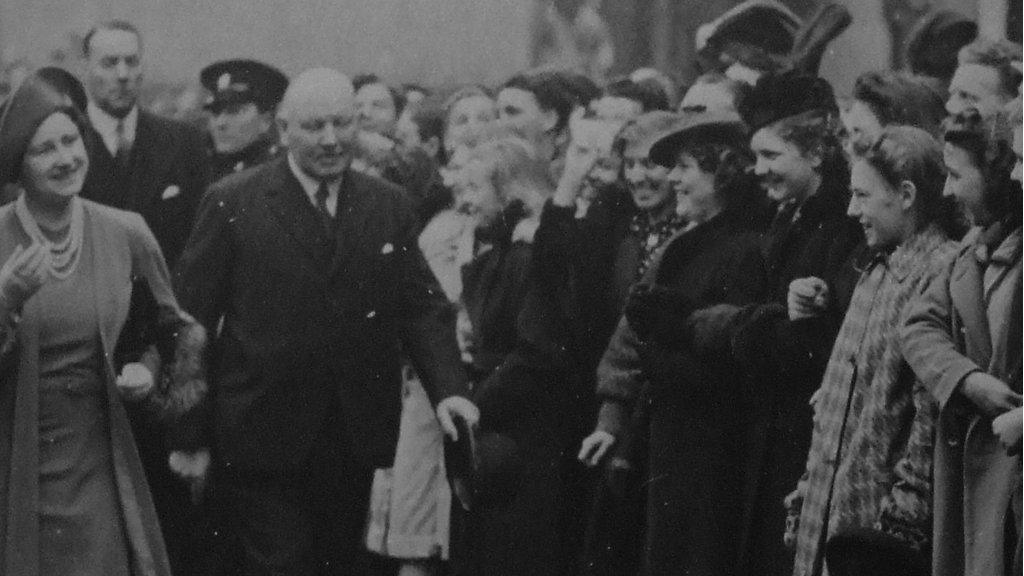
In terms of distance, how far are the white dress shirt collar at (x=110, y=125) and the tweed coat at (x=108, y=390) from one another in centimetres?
22

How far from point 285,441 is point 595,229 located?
126 cm

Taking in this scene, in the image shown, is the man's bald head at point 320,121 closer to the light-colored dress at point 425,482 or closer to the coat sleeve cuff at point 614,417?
the light-colored dress at point 425,482

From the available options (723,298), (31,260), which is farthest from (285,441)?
(723,298)

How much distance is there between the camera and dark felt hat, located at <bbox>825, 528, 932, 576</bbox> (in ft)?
17.4

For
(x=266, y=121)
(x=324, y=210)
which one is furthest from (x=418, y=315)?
(x=266, y=121)

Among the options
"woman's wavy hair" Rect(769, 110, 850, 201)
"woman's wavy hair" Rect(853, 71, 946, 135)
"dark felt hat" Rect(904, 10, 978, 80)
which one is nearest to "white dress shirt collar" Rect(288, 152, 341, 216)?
"woman's wavy hair" Rect(769, 110, 850, 201)

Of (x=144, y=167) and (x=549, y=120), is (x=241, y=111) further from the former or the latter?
(x=549, y=120)

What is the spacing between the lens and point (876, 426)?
547 cm

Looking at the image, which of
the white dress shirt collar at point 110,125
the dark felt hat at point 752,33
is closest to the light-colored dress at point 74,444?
the white dress shirt collar at point 110,125

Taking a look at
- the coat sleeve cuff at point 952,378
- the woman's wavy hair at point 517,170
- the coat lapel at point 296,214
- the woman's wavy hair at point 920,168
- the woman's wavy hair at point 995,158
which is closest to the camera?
the coat sleeve cuff at point 952,378

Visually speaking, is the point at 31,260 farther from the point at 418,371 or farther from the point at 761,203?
the point at 761,203

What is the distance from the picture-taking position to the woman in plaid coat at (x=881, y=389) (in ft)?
17.9

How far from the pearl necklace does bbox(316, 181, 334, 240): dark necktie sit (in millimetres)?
803

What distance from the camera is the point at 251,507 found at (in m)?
6.43
